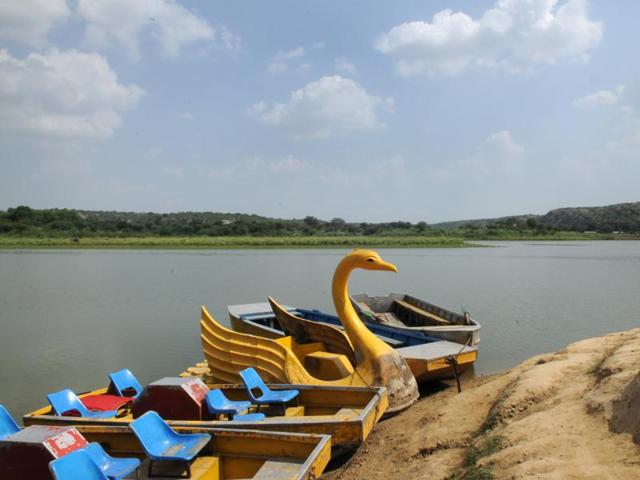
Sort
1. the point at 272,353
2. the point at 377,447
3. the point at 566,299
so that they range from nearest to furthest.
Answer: the point at 377,447
the point at 272,353
the point at 566,299

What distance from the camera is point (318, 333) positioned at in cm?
985

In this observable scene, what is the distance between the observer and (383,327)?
469 inches

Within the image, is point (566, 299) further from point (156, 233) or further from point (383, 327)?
point (156, 233)

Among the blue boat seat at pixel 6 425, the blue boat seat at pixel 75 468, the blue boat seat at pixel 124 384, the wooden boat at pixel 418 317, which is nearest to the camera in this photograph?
the blue boat seat at pixel 75 468

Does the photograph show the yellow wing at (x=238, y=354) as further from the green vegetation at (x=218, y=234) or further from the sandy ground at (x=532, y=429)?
the green vegetation at (x=218, y=234)

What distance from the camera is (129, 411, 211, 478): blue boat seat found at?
5098mm

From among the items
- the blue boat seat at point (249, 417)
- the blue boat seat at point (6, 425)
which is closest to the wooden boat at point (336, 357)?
the blue boat seat at point (249, 417)

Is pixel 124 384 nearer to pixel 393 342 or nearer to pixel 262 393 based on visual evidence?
pixel 262 393

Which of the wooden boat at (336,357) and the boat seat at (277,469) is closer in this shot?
the boat seat at (277,469)

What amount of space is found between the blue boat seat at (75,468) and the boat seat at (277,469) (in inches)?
56.8

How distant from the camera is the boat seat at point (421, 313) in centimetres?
1313

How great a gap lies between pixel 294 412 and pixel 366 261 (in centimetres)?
255

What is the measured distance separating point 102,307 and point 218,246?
149 feet

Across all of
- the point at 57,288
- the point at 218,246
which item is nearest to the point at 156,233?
the point at 218,246
